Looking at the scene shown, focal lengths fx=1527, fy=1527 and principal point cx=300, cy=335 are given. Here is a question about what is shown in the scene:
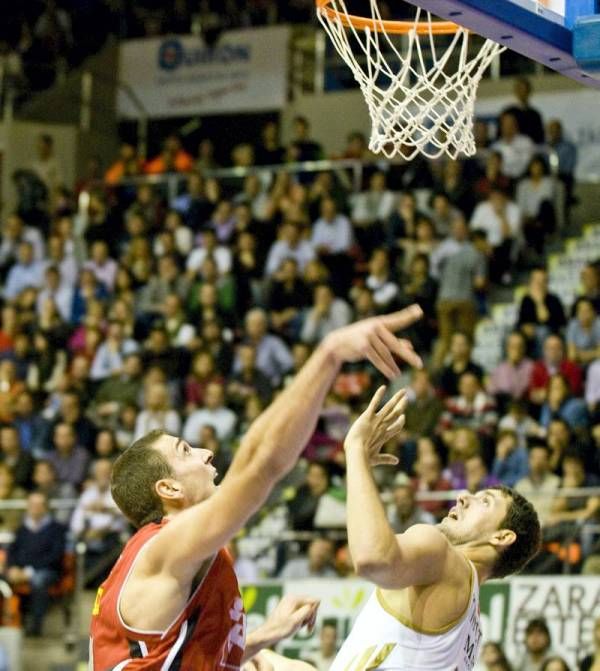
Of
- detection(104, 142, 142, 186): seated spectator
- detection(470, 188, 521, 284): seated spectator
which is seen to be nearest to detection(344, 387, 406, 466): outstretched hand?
detection(470, 188, 521, 284): seated spectator

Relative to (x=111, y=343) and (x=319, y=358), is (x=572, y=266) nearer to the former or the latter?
(x=111, y=343)

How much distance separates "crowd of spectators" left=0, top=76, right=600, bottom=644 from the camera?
1188 centimetres

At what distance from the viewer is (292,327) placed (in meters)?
14.6

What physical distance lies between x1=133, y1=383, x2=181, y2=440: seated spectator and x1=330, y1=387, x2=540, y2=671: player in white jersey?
8575 millimetres

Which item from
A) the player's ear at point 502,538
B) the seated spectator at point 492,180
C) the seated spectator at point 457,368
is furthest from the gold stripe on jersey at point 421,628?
the seated spectator at point 492,180

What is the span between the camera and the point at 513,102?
53.6ft

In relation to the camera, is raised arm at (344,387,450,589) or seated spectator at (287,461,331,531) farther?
seated spectator at (287,461,331,531)

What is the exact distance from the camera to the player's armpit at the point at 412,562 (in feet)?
14.8

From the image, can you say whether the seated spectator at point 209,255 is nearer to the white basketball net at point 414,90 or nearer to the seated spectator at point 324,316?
the seated spectator at point 324,316

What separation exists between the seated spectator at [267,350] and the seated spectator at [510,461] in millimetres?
3050

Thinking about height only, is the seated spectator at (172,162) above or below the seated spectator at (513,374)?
above

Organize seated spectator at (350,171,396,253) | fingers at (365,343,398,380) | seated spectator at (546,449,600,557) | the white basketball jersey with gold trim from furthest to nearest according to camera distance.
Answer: seated spectator at (350,171,396,253), seated spectator at (546,449,600,557), the white basketball jersey with gold trim, fingers at (365,343,398,380)

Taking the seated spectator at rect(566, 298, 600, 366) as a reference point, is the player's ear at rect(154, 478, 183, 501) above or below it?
above

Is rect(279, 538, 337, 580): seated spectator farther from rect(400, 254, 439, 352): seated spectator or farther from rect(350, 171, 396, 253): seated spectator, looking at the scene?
rect(350, 171, 396, 253): seated spectator
